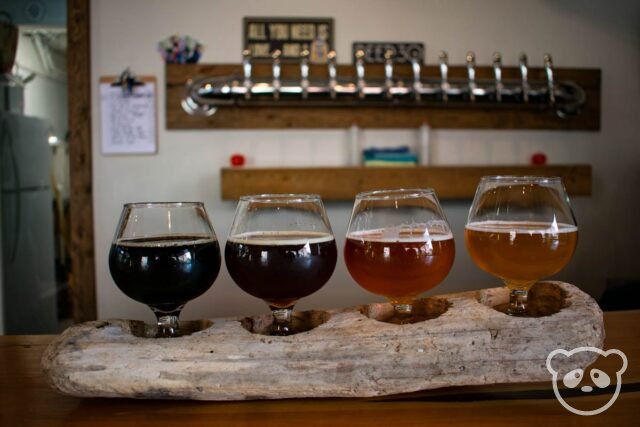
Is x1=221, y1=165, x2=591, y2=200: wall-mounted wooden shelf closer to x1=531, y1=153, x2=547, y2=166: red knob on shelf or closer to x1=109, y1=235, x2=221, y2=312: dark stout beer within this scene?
x1=531, y1=153, x2=547, y2=166: red knob on shelf

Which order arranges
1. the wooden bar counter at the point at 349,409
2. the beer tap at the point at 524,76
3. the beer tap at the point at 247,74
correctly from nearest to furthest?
the wooden bar counter at the point at 349,409 < the beer tap at the point at 247,74 < the beer tap at the point at 524,76

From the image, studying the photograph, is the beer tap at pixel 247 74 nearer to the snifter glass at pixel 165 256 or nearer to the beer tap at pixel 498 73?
→ the beer tap at pixel 498 73

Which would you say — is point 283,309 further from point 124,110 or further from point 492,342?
point 124,110

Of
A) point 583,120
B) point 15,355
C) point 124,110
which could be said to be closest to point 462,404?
point 15,355

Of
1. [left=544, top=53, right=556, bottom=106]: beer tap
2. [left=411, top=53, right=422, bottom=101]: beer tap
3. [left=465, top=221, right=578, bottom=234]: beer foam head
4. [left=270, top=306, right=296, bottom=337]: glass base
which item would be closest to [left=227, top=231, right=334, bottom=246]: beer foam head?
[left=270, top=306, right=296, bottom=337]: glass base

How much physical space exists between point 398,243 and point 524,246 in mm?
192

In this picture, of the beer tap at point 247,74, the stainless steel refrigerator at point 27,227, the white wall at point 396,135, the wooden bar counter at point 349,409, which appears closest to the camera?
the wooden bar counter at point 349,409

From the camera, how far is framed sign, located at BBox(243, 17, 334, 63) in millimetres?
2725

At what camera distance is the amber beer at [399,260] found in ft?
2.35

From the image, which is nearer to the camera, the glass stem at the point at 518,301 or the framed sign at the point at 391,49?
the glass stem at the point at 518,301

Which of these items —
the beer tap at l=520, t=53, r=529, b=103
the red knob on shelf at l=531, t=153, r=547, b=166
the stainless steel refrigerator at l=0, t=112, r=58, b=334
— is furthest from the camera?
the stainless steel refrigerator at l=0, t=112, r=58, b=334

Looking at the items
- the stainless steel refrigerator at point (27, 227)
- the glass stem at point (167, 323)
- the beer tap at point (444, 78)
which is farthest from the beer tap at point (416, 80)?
the stainless steel refrigerator at point (27, 227)

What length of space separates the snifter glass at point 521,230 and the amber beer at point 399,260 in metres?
0.07

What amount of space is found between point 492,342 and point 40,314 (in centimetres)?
330
